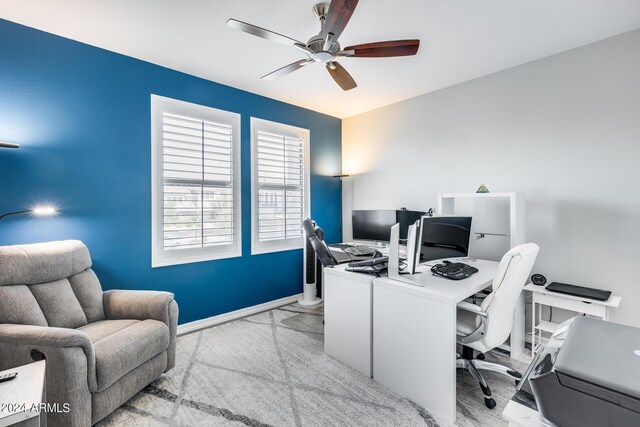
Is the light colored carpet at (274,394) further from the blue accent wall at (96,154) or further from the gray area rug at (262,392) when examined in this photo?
the blue accent wall at (96,154)

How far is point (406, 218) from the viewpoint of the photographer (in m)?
3.53

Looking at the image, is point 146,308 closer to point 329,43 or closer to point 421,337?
point 421,337

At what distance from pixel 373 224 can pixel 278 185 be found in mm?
1398

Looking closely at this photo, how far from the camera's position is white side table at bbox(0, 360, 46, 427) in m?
1.04

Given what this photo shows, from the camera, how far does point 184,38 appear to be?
7.99 ft

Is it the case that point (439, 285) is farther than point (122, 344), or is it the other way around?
point (439, 285)

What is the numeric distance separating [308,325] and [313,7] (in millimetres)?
2976

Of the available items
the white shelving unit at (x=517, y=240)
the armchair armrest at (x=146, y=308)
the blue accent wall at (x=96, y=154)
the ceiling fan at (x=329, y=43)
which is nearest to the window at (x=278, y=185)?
the blue accent wall at (x=96, y=154)

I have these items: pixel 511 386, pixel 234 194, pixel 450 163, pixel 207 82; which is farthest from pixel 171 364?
pixel 450 163

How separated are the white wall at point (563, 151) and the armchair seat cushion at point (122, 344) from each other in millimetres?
3165

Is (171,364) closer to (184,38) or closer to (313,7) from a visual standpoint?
(184,38)

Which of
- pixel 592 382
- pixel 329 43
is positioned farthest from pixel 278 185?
pixel 592 382

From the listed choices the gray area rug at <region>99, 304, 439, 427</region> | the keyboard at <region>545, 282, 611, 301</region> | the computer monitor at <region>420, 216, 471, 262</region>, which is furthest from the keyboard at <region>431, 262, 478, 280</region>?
the gray area rug at <region>99, 304, 439, 427</region>

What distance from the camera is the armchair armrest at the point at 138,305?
222cm
